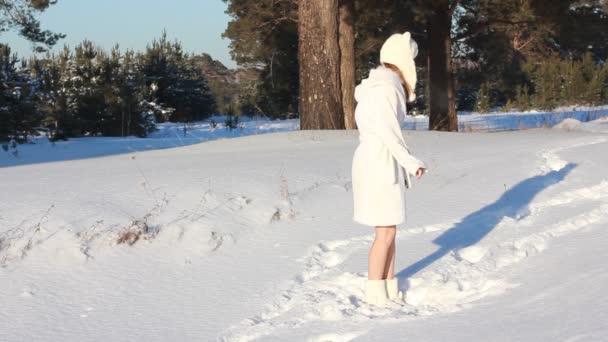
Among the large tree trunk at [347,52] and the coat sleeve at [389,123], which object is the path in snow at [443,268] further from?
the large tree trunk at [347,52]

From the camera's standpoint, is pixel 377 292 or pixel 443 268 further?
pixel 443 268

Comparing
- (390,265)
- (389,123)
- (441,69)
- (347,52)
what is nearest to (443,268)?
(390,265)

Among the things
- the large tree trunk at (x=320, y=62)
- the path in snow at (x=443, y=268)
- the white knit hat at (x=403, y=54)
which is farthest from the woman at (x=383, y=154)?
the large tree trunk at (x=320, y=62)

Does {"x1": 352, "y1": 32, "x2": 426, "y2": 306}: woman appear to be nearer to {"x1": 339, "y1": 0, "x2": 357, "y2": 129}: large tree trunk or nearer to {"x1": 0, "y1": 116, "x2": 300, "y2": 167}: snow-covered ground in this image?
{"x1": 0, "y1": 116, "x2": 300, "y2": 167}: snow-covered ground

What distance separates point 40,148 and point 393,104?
10.6 metres

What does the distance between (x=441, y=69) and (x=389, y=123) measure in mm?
11605

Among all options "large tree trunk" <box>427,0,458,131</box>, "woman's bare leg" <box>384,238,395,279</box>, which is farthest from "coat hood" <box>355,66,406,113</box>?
"large tree trunk" <box>427,0,458,131</box>

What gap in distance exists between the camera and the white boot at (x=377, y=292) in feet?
13.0

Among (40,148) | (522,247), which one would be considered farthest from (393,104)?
(40,148)

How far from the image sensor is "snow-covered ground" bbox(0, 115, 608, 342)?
144 inches

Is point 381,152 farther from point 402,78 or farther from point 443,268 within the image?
point 443,268

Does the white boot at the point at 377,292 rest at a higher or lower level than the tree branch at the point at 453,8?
lower

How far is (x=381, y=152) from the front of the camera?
12.6ft

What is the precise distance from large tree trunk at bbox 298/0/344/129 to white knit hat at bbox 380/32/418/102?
6559mm
